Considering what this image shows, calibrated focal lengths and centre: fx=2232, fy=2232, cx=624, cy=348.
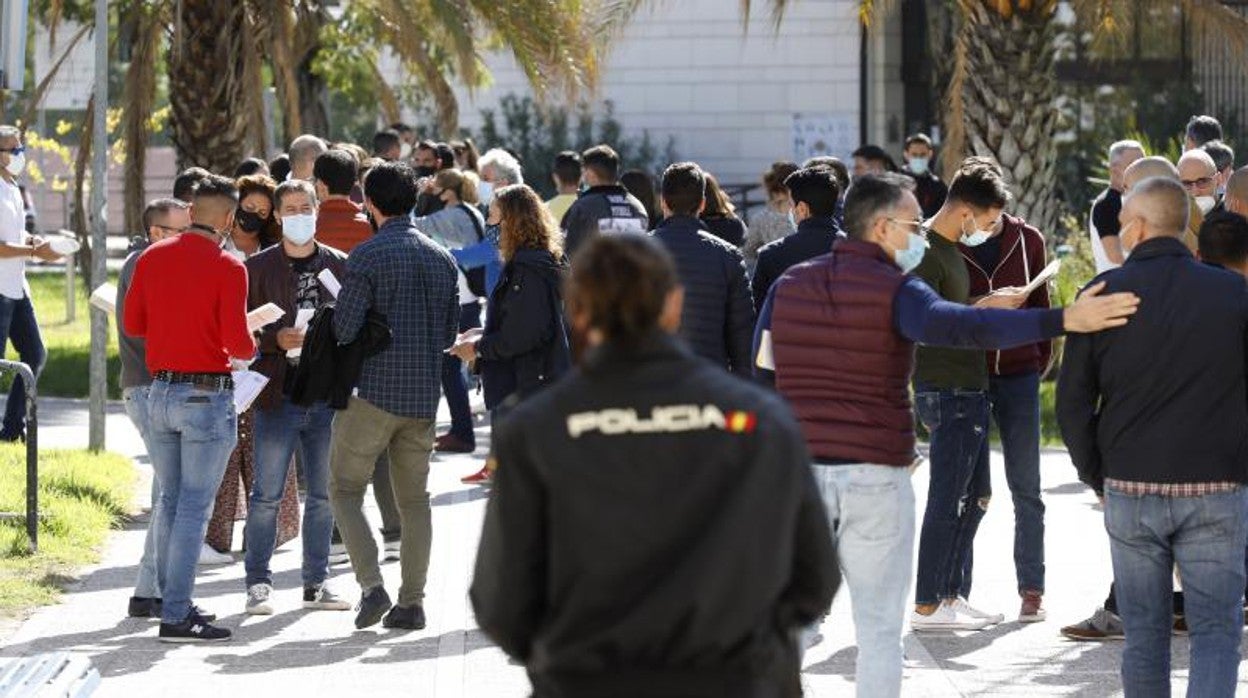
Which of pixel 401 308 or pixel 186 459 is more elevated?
pixel 401 308

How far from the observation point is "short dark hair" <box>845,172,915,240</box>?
21.4ft

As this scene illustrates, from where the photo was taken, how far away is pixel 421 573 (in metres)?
8.88

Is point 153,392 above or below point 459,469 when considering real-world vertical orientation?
above

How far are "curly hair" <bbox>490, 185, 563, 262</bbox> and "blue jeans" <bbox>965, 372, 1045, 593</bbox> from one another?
2013mm

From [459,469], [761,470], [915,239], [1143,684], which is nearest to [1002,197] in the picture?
[915,239]

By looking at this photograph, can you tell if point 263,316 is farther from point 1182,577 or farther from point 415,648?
point 1182,577

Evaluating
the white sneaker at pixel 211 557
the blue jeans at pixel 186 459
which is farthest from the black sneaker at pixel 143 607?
the white sneaker at pixel 211 557

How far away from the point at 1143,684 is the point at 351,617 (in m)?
3.79

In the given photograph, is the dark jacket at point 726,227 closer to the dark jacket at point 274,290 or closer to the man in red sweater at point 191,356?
the dark jacket at point 274,290

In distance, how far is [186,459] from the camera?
849 centimetres

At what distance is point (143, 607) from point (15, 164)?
526 centimetres

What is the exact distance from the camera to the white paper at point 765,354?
6.90 metres

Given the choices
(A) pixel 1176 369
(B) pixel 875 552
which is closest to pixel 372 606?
(B) pixel 875 552

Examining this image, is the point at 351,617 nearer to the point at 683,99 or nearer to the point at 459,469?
the point at 459,469
